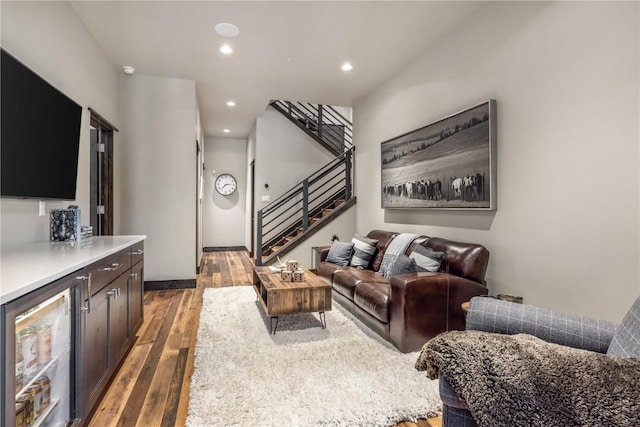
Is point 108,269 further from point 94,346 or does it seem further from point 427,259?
point 427,259

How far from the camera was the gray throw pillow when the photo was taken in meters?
1.09

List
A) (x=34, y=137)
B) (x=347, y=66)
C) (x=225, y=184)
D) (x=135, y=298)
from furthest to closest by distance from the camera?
(x=225, y=184) < (x=347, y=66) < (x=135, y=298) < (x=34, y=137)

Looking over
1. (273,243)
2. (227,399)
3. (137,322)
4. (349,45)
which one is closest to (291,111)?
(273,243)

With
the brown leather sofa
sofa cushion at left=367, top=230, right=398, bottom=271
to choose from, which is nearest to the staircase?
sofa cushion at left=367, top=230, right=398, bottom=271

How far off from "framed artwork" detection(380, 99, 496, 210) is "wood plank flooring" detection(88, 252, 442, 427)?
78.4 inches

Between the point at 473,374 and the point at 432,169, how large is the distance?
112 inches

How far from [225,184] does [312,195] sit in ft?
9.70

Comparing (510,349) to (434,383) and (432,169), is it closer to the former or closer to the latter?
(434,383)

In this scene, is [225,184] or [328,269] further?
[225,184]

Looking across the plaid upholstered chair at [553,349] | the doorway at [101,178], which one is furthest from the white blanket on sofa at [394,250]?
the doorway at [101,178]

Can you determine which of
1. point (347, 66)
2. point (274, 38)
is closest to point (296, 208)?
point (347, 66)

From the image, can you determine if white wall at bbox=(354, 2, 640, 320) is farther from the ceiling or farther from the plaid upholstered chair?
the plaid upholstered chair

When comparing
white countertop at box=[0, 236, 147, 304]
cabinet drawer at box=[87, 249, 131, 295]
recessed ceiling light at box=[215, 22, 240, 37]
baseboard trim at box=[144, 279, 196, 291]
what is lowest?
baseboard trim at box=[144, 279, 196, 291]

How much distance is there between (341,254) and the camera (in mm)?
4043
